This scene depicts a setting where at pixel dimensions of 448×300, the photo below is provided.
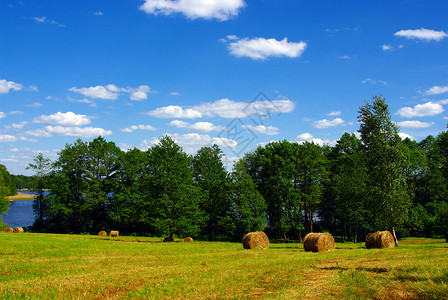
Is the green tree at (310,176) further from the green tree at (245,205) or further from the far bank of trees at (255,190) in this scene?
the green tree at (245,205)

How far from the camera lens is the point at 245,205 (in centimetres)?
5262

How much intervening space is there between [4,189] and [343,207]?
65.3 metres

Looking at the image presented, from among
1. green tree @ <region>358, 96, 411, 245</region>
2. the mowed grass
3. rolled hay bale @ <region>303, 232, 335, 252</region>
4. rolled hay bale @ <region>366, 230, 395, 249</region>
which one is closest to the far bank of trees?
green tree @ <region>358, 96, 411, 245</region>

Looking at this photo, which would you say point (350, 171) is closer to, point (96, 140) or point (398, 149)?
point (398, 149)

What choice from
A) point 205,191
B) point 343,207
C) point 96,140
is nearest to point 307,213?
point 343,207

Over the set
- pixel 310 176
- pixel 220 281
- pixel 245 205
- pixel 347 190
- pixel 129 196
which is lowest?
pixel 220 281

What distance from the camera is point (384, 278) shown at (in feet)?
36.1

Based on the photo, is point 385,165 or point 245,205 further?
point 245,205

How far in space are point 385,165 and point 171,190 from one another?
87.6ft

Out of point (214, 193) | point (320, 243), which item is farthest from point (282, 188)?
point (320, 243)

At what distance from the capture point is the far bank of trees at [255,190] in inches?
2020

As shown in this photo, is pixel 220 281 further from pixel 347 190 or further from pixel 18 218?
pixel 18 218

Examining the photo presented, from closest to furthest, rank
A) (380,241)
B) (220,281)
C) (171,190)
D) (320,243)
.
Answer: (220,281), (320,243), (380,241), (171,190)

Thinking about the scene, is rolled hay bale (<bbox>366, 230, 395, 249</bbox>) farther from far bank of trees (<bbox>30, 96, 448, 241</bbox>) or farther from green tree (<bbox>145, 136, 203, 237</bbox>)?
green tree (<bbox>145, 136, 203, 237</bbox>)
